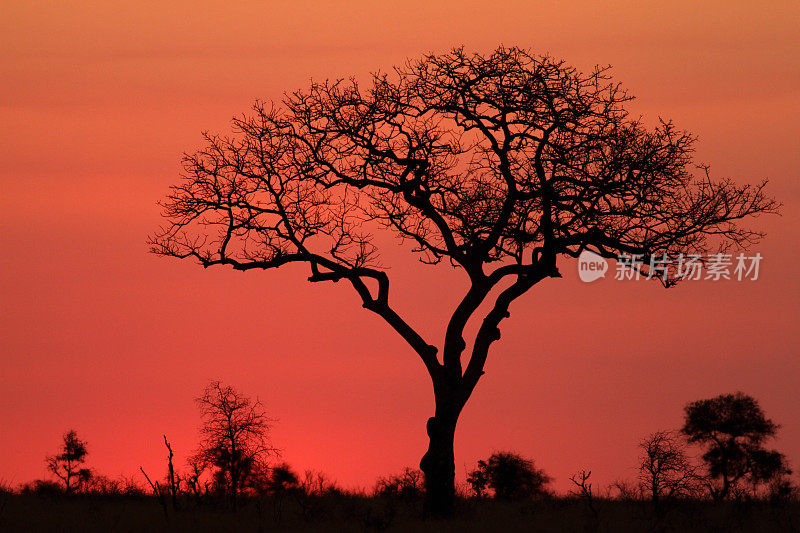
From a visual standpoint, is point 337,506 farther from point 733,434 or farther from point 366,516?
point 733,434

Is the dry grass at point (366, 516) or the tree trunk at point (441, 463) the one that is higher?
the tree trunk at point (441, 463)

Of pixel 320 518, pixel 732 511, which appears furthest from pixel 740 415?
pixel 320 518

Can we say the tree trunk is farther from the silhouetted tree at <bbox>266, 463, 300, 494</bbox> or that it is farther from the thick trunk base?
the silhouetted tree at <bbox>266, 463, 300, 494</bbox>

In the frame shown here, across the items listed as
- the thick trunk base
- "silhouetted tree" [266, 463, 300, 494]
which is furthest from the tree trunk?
"silhouetted tree" [266, 463, 300, 494]

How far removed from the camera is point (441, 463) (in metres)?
25.5

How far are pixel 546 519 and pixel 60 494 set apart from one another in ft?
49.5

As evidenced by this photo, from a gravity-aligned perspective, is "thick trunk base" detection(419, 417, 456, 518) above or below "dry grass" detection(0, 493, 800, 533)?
above

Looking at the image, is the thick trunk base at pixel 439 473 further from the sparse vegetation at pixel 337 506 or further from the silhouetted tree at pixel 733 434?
the silhouetted tree at pixel 733 434

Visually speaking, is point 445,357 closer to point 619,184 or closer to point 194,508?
point 619,184

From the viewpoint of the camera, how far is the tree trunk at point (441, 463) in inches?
1004

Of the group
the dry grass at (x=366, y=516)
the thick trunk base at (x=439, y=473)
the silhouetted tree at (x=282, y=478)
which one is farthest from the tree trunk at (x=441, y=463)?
the silhouetted tree at (x=282, y=478)

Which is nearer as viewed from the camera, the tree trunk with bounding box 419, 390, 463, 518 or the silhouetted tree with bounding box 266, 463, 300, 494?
the tree trunk with bounding box 419, 390, 463, 518

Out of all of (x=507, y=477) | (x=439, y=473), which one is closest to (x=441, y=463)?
(x=439, y=473)

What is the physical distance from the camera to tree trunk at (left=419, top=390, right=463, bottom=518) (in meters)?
25.5
